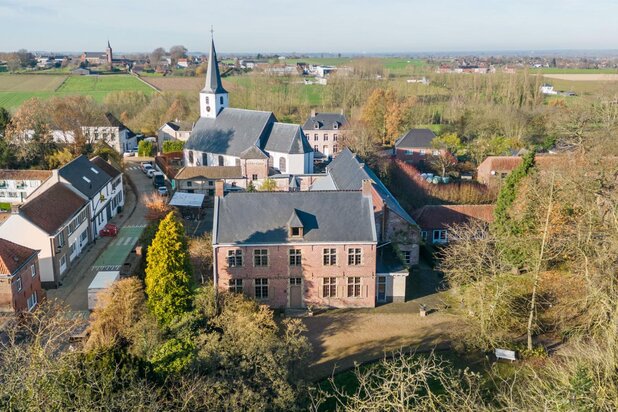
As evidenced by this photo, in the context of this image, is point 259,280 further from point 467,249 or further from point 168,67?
point 168,67

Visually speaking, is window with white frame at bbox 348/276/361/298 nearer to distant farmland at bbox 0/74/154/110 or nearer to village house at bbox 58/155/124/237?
village house at bbox 58/155/124/237

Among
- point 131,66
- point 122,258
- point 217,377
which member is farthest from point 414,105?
point 131,66

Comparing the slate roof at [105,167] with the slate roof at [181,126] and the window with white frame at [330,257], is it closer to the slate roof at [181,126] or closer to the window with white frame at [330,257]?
the window with white frame at [330,257]

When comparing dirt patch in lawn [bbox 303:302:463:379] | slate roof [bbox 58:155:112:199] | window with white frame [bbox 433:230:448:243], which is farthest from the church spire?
dirt patch in lawn [bbox 303:302:463:379]

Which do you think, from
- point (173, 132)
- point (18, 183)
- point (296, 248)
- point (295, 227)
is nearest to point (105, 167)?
point (18, 183)

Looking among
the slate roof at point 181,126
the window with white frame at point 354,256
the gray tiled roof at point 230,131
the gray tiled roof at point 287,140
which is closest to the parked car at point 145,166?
the gray tiled roof at point 230,131

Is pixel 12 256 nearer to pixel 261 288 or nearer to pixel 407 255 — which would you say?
pixel 261 288
